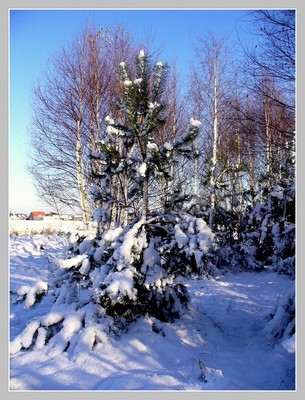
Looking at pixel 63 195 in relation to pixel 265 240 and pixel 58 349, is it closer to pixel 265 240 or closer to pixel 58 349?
pixel 265 240

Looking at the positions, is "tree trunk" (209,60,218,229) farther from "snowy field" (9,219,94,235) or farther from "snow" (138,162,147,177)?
"snowy field" (9,219,94,235)

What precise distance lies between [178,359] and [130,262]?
1107 millimetres

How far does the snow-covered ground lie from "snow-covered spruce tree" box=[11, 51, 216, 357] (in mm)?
172

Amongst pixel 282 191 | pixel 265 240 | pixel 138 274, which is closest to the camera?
pixel 138 274

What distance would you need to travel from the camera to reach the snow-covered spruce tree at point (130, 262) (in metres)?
3.35

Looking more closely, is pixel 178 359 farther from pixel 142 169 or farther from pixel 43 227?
pixel 43 227

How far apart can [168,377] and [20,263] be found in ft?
23.6

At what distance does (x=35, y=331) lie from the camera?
3.44 metres

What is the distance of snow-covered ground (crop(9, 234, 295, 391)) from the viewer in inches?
106

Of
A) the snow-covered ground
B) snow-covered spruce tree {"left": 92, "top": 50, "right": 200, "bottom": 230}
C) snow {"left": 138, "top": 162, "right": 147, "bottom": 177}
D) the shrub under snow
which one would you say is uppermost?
snow-covered spruce tree {"left": 92, "top": 50, "right": 200, "bottom": 230}

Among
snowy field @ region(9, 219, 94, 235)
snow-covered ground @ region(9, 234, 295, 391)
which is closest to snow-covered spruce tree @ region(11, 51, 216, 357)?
snow-covered ground @ region(9, 234, 295, 391)

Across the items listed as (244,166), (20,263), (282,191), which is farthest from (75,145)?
(282,191)

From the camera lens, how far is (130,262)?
349cm

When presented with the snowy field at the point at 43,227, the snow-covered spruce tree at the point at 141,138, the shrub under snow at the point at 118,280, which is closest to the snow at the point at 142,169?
the snow-covered spruce tree at the point at 141,138
